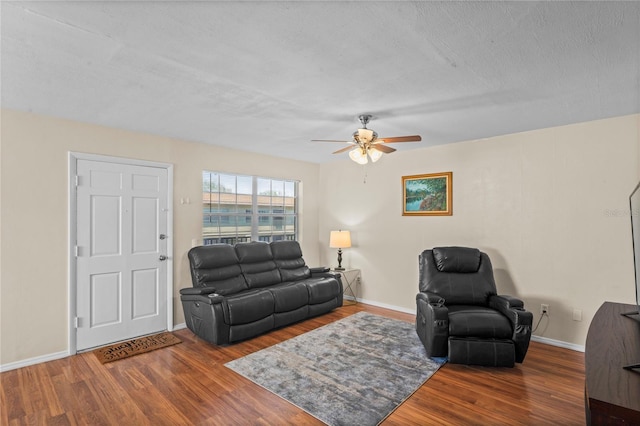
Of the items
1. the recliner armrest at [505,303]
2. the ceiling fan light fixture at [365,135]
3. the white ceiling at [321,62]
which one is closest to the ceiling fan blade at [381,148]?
the ceiling fan light fixture at [365,135]

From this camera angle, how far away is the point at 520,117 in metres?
3.33

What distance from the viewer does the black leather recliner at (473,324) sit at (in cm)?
297

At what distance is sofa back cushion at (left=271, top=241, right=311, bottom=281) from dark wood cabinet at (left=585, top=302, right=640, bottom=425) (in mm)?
3593

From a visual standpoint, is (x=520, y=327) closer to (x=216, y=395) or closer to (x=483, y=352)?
(x=483, y=352)

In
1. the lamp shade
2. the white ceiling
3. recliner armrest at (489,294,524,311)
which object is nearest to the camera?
the white ceiling

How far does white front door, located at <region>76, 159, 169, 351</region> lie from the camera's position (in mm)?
3498

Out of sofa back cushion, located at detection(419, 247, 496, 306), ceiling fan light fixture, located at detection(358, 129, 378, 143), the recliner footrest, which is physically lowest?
the recliner footrest

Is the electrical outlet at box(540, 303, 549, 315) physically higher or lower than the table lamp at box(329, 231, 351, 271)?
lower

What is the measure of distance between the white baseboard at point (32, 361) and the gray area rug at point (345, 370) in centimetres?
176

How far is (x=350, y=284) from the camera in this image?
5.52m

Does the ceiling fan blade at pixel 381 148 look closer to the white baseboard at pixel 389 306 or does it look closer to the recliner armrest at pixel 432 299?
the recliner armrest at pixel 432 299

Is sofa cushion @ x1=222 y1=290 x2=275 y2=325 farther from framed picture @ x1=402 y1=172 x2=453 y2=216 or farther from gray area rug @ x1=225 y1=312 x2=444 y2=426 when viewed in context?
framed picture @ x1=402 y1=172 x2=453 y2=216

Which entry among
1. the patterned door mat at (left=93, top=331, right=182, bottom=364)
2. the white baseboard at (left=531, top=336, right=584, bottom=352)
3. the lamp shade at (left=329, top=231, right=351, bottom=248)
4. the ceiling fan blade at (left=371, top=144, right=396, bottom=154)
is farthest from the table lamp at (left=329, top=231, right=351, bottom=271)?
the white baseboard at (left=531, top=336, right=584, bottom=352)

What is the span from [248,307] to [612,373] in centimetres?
315
